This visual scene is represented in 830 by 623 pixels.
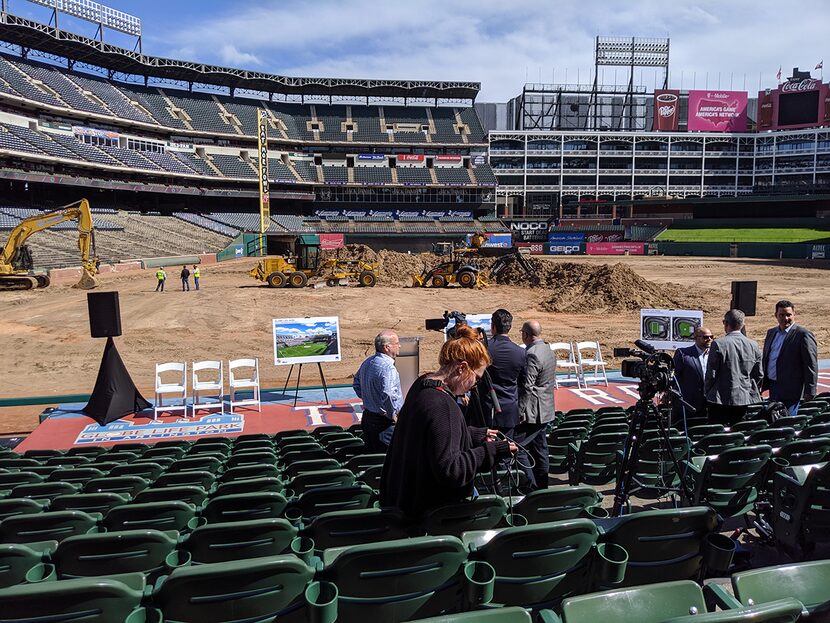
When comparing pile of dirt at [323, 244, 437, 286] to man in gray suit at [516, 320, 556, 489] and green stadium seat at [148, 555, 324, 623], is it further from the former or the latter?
green stadium seat at [148, 555, 324, 623]

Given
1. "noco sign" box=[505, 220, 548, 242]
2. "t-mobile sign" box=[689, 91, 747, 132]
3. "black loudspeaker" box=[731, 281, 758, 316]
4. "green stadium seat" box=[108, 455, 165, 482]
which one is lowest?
"green stadium seat" box=[108, 455, 165, 482]

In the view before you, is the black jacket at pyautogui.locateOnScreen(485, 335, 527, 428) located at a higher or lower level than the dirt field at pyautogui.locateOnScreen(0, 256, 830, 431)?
higher

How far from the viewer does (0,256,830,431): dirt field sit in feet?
60.6

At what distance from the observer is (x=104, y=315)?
11.6 m

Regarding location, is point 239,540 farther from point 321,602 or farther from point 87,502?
point 87,502

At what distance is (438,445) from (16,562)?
269cm

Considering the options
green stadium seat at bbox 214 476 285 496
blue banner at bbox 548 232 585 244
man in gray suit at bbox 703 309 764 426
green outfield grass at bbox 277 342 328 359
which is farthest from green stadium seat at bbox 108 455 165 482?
blue banner at bbox 548 232 585 244

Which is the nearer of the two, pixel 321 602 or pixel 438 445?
pixel 321 602

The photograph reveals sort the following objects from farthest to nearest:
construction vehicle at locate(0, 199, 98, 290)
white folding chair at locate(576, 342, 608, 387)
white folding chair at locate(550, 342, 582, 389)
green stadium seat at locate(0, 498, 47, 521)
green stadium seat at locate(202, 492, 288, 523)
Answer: construction vehicle at locate(0, 199, 98, 290) → white folding chair at locate(576, 342, 608, 387) → white folding chair at locate(550, 342, 582, 389) → green stadium seat at locate(0, 498, 47, 521) → green stadium seat at locate(202, 492, 288, 523)

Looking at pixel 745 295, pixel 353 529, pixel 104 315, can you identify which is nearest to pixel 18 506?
pixel 353 529

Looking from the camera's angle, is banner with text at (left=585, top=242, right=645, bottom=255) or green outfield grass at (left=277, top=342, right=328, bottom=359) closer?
green outfield grass at (left=277, top=342, right=328, bottom=359)

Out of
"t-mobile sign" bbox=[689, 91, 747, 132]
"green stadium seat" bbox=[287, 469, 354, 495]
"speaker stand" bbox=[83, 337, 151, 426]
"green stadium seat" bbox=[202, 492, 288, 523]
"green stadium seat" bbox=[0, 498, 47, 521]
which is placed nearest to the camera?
"green stadium seat" bbox=[202, 492, 288, 523]

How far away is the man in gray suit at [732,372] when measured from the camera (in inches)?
278

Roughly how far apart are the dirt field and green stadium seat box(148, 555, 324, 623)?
12.0m
